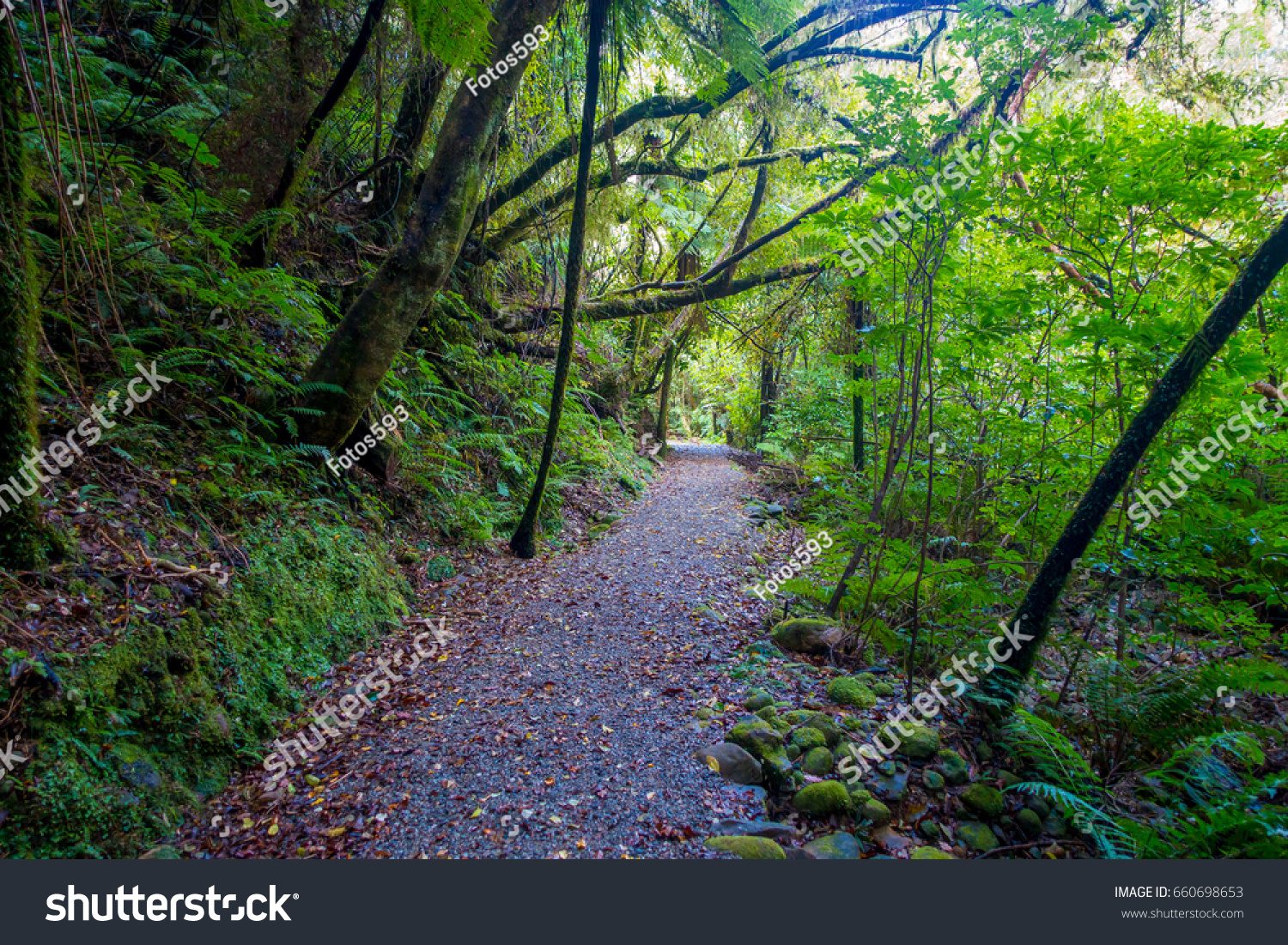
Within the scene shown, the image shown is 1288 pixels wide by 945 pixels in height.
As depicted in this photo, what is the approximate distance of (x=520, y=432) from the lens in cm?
763

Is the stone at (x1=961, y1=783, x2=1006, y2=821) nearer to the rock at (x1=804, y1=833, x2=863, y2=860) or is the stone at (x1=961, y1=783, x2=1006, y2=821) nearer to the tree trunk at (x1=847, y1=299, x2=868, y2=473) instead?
the rock at (x1=804, y1=833, x2=863, y2=860)

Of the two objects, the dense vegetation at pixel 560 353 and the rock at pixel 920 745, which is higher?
the dense vegetation at pixel 560 353

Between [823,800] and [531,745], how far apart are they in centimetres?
169

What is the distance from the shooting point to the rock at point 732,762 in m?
3.06

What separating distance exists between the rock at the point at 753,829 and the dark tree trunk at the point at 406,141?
7.60 meters

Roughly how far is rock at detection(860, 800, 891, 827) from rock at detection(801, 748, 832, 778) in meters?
0.30

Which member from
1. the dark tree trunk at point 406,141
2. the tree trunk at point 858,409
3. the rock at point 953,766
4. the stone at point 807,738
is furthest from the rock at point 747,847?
the tree trunk at point 858,409

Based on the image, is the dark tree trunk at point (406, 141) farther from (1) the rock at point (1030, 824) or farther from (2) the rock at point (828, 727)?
(1) the rock at point (1030, 824)

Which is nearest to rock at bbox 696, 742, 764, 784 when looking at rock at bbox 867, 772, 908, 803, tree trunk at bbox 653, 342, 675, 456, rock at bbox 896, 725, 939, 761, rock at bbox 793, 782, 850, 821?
rock at bbox 793, 782, 850, 821

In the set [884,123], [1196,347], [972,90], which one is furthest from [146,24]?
[972,90]

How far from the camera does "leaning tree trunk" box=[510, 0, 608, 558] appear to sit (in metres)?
5.14

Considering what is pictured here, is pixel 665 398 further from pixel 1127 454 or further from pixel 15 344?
pixel 15 344

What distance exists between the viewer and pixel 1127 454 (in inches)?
126

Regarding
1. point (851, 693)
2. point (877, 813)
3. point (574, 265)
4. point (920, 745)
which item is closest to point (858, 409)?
point (574, 265)
